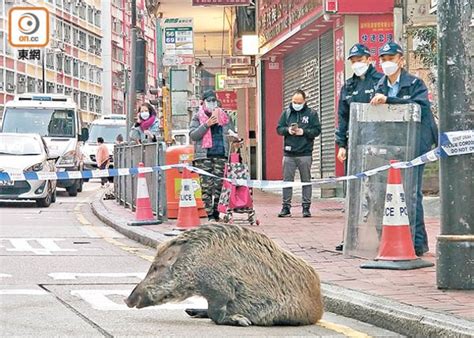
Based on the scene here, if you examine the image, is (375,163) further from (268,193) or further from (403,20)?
(268,193)

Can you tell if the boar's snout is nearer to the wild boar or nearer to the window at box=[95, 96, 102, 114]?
the wild boar

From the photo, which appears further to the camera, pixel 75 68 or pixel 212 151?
pixel 75 68

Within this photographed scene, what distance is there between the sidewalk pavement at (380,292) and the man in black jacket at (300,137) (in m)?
1.83

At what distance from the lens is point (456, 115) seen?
24.3 ft

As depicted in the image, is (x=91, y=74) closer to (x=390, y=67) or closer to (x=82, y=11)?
(x=82, y=11)

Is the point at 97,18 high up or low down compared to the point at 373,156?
up

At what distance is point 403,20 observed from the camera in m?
17.8

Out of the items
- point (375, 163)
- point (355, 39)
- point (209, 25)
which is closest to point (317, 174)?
point (355, 39)

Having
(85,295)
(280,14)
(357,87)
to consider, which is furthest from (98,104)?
(85,295)

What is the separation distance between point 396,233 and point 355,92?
2.32 meters

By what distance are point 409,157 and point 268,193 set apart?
14.5 meters

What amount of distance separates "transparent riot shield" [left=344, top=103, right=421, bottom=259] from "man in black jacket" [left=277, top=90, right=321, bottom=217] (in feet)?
16.4

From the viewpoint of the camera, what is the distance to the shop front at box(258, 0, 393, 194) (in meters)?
18.4

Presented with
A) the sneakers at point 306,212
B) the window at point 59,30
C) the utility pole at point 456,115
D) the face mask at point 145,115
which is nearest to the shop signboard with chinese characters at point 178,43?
the face mask at point 145,115
